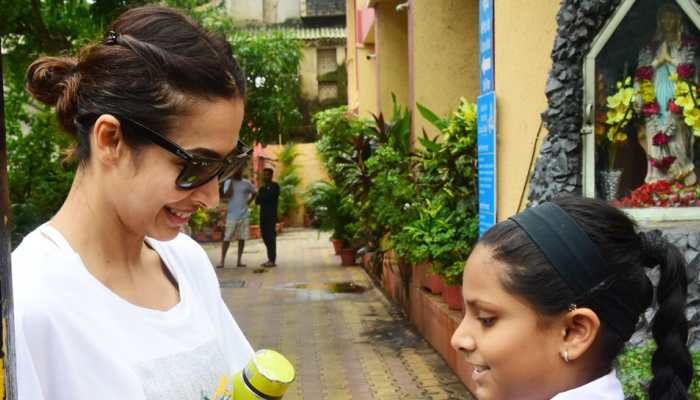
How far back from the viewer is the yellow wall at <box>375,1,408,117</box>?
398 inches

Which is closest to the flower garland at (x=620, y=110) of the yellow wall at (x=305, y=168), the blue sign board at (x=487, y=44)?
the blue sign board at (x=487, y=44)

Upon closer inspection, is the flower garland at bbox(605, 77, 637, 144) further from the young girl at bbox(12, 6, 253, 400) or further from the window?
the young girl at bbox(12, 6, 253, 400)

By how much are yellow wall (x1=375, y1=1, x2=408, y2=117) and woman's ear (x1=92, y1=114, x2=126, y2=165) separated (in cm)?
853

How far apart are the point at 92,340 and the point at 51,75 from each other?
593 millimetres

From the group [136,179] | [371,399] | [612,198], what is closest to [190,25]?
[136,179]

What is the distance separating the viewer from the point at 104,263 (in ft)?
5.60

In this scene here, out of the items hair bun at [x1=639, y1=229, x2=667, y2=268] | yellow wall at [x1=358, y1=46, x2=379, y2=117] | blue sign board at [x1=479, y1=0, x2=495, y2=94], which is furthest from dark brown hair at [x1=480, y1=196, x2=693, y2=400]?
yellow wall at [x1=358, y1=46, x2=379, y2=117]

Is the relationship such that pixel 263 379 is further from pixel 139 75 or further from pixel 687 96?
pixel 687 96

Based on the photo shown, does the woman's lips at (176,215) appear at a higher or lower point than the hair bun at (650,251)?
higher

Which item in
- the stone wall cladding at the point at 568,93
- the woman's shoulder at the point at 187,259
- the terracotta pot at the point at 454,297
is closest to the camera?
the woman's shoulder at the point at 187,259

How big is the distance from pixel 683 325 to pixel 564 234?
33 centimetres

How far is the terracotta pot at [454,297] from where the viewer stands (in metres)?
5.95

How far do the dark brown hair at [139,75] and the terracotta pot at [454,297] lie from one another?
4.40 meters

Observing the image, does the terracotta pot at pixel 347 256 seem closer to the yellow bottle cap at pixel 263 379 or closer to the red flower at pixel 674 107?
the red flower at pixel 674 107
